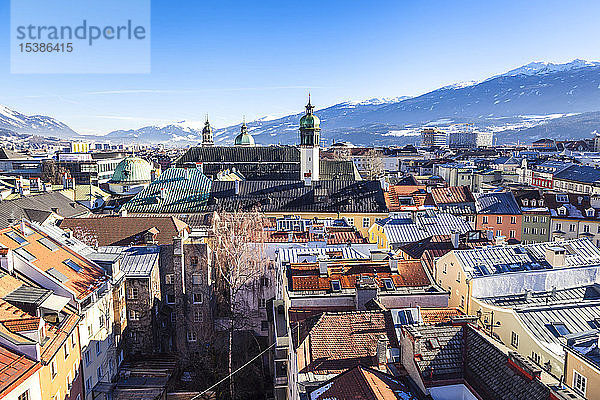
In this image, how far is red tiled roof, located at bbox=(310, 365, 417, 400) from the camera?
1586 cm

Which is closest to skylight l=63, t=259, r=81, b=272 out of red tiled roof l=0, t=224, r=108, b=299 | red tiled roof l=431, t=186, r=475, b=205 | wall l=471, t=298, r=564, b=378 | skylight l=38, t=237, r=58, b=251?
red tiled roof l=0, t=224, r=108, b=299

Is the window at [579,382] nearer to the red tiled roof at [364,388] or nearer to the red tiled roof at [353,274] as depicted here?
the red tiled roof at [364,388]

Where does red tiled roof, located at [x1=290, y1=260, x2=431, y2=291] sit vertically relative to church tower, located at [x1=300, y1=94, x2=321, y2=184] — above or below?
below

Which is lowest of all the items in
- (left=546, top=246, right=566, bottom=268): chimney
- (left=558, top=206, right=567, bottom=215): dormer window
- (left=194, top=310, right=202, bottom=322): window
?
(left=194, top=310, right=202, bottom=322): window

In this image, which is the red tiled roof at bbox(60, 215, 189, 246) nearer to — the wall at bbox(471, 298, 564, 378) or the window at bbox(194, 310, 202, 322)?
the window at bbox(194, 310, 202, 322)

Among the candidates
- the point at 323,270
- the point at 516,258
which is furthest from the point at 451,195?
the point at 323,270

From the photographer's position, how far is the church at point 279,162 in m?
92.6

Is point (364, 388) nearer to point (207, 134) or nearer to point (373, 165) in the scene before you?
point (207, 134)

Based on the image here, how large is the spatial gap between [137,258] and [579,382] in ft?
90.3

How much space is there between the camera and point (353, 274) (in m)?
29.3

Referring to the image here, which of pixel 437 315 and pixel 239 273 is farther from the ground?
pixel 437 315

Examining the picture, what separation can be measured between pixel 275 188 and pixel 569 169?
65.8 meters

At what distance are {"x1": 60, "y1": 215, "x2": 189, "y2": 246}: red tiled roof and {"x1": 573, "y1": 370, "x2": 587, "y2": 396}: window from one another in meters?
32.1

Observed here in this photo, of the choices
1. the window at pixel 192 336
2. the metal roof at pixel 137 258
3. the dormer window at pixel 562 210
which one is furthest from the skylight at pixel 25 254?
the dormer window at pixel 562 210
